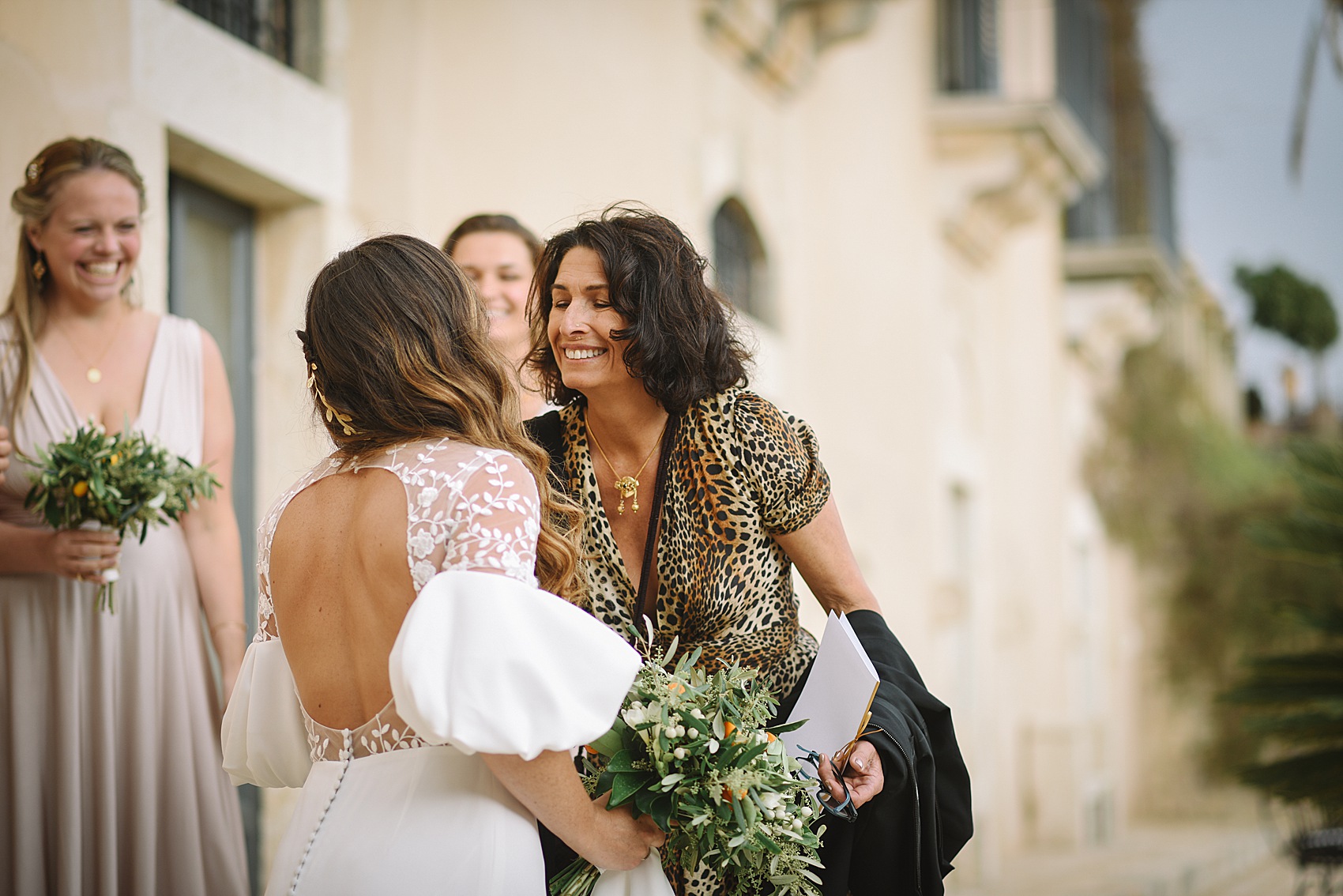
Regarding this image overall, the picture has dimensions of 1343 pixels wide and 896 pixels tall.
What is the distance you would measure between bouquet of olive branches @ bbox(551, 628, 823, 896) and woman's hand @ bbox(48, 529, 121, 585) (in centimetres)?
143

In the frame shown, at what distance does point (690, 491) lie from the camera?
9.09ft

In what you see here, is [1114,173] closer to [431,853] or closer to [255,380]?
[255,380]

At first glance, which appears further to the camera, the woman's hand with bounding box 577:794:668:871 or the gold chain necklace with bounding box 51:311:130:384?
the gold chain necklace with bounding box 51:311:130:384

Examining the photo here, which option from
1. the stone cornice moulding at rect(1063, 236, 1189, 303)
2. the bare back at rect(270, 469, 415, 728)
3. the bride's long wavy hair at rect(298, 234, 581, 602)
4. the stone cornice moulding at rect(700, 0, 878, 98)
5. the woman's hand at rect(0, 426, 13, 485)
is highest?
the stone cornice moulding at rect(700, 0, 878, 98)

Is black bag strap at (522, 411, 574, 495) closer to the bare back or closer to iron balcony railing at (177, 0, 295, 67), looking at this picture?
the bare back

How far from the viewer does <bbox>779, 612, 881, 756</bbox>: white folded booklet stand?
2.46 m

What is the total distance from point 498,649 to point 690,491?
817 millimetres

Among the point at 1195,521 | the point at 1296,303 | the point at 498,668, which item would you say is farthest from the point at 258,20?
the point at 1296,303

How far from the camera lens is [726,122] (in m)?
8.97

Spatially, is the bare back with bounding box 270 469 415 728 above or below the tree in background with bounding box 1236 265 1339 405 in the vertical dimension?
below

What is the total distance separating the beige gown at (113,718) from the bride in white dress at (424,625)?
120 cm

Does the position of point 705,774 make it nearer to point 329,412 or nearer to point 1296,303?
point 329,412

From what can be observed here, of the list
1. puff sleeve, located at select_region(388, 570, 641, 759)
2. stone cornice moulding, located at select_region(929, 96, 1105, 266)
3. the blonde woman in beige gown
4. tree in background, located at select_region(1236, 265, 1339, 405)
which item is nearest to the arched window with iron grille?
stone cornice moulding, located at select_region(929, 96, 1105, 266)

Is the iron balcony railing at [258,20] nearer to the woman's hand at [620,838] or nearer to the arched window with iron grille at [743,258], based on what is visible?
the woman's hand at [620,838]
